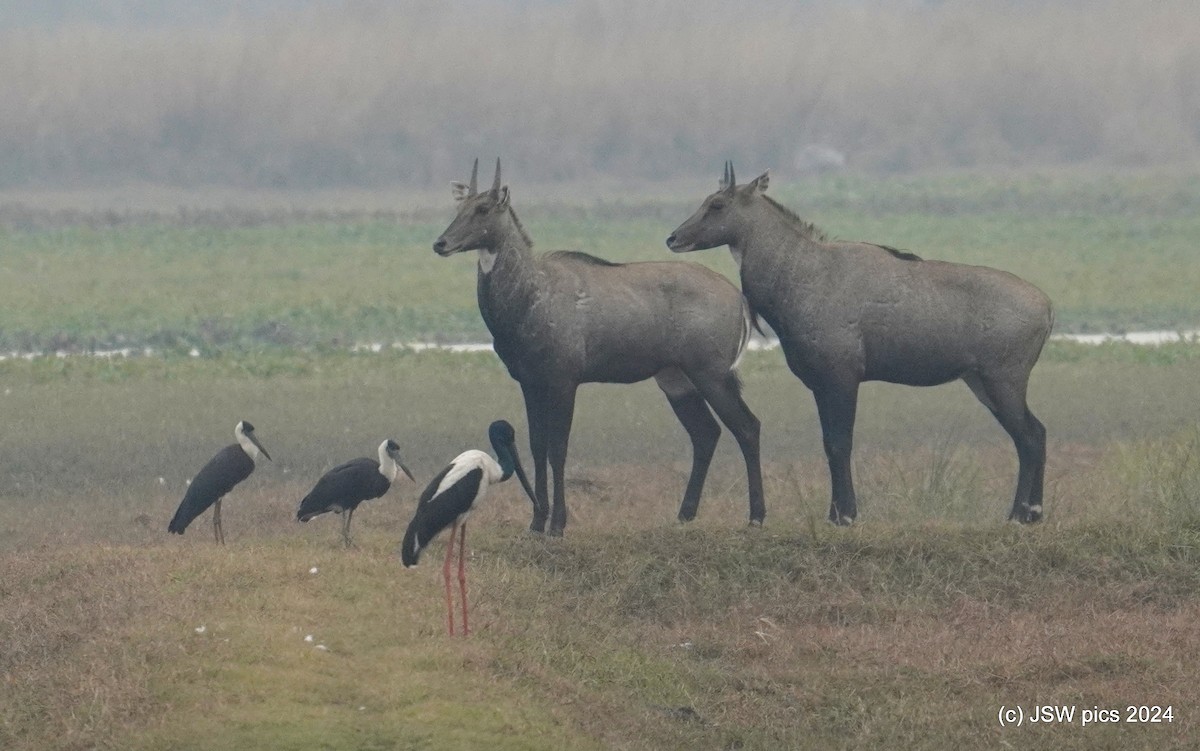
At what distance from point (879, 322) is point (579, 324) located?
1945 mm

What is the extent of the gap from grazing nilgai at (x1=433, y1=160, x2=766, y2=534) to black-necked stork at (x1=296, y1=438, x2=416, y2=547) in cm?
99

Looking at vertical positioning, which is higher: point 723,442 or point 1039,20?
point 1039,20

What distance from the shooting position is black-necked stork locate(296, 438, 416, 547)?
43.1ft

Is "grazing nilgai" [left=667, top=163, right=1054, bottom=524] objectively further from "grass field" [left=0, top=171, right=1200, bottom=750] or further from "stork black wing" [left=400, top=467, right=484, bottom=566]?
"stork black wing" [left=400, top=467, right=484, bottom=566]

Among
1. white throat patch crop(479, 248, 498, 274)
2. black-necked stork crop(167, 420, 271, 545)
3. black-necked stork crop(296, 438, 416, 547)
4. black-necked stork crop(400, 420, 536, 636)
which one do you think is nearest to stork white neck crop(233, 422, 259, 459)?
black-necked stork crop(167, 420, 271, 545)

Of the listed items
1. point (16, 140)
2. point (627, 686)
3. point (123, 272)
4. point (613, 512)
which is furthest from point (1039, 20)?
point (627, 686)

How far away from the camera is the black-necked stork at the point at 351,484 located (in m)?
13.1

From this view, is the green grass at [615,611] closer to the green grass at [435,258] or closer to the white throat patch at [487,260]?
the white throat patch at [487,260]

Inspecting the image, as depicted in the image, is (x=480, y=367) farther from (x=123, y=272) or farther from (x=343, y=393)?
(x=123, y=272)

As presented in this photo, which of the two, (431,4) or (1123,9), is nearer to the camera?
(1123,9)

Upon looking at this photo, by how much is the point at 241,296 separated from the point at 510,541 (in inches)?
846

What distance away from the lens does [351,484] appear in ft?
43.1

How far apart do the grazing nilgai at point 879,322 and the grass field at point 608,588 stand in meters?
0.73

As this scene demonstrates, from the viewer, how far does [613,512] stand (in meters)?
16.5
